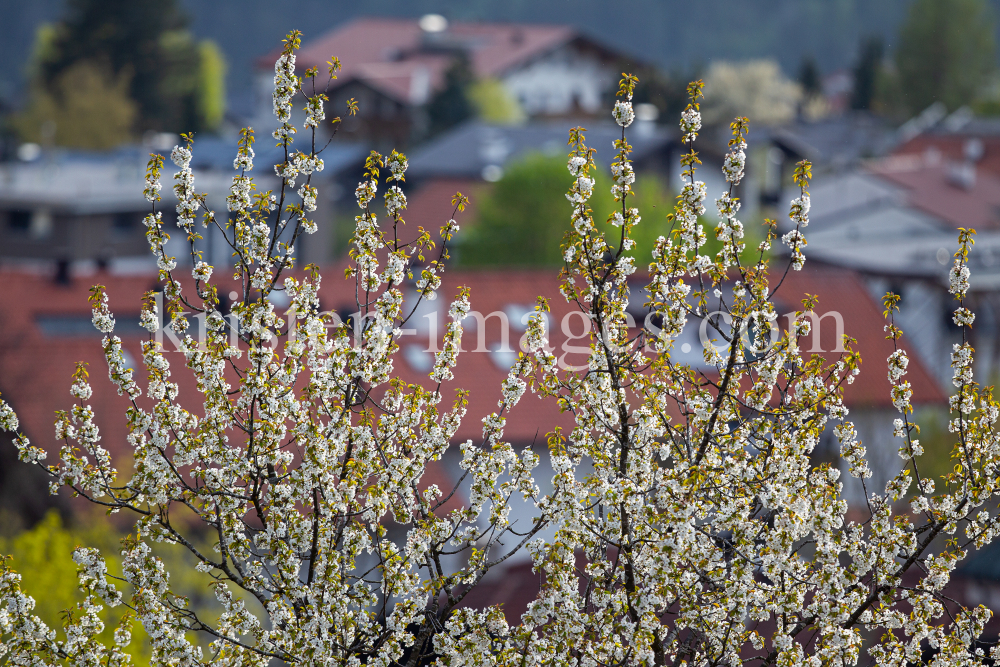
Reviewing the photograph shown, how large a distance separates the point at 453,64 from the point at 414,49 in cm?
1359

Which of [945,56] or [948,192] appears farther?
[945,56]

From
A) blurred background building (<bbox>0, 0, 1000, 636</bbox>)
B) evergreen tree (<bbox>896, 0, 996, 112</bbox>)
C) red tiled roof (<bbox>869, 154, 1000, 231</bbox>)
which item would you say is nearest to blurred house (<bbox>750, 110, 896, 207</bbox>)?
blurred background building (<bbox>0, 0, 1000, 636</bbox>)

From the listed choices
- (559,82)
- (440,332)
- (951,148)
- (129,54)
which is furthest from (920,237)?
(129,54)

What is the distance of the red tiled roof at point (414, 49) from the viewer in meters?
58.9

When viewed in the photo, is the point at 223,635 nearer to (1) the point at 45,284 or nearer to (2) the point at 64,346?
(2) the point at 64,346

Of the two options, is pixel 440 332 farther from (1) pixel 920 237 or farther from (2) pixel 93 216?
(2) pixel 93 216

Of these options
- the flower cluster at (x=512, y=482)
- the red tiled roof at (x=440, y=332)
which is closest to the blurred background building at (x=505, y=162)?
the red tiled roof at (x=440, y=332)

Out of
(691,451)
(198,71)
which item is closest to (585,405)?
(691,451)

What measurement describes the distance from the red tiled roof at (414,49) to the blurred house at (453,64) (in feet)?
0.19

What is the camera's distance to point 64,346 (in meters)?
18.2

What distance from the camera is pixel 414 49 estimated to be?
6775 centimetres

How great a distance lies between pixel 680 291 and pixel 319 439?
1.55 meters

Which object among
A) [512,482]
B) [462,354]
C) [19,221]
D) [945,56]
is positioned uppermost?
[945,56]

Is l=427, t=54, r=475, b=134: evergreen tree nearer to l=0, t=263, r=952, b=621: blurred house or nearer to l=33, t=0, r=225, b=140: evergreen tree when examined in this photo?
l=33, t=0, r=225, b=140: evergreen tree
